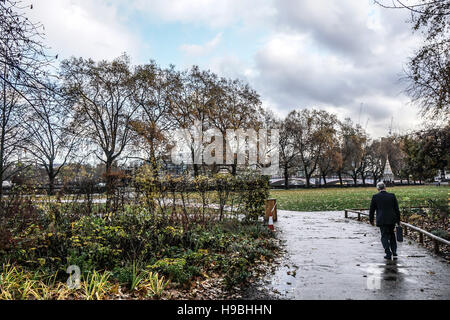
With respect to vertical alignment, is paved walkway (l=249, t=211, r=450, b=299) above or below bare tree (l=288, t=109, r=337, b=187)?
below

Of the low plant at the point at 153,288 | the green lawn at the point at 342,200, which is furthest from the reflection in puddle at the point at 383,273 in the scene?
the green lawn at the point at 342,200

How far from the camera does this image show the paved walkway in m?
5.23

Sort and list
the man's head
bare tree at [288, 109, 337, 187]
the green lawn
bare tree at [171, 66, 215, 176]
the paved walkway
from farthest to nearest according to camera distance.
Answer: bare tree at [288, 109, 337, 187]
bare tree at [171, 66, 215, 176]
the green lawn
the man's head
the paved walkway

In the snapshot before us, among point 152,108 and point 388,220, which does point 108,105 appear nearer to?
point 152,108

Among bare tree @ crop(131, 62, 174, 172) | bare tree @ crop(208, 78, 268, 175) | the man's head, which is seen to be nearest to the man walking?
the man's head

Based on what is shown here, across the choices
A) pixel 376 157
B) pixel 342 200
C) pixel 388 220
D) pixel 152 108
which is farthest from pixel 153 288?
pixel 376 157

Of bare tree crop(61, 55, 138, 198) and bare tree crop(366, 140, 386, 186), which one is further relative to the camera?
bare tree crop(366, 140, 386, 186)

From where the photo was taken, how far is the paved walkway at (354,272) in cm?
523

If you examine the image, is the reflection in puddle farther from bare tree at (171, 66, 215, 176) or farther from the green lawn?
bare tree at (171, 66, 215, 176)

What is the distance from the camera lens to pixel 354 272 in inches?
252

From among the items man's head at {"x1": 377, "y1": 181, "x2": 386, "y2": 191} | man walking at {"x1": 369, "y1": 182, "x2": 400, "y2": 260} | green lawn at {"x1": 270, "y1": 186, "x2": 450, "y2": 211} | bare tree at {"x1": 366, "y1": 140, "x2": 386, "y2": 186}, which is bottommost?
green lawn at {"x1": 270, "y1": 186, "x2": 450, "y2": 211}

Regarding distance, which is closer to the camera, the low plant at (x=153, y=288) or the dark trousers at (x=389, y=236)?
the low plant at (x=153, y=288)

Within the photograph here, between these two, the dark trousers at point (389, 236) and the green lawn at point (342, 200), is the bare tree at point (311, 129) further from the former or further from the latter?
the dark trousers at point (389, 236)

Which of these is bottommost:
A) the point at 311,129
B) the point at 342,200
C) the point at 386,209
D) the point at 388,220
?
the point at 342,200
